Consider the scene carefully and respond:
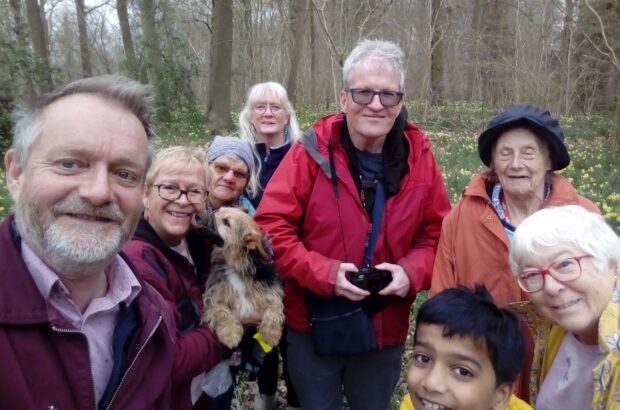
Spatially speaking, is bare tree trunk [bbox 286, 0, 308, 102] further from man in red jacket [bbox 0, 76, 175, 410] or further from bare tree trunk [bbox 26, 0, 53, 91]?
man in red jacket [bbox 0, 76, 175, 410]

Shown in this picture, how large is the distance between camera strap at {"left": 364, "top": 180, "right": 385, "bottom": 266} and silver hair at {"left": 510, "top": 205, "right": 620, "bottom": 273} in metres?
0.76

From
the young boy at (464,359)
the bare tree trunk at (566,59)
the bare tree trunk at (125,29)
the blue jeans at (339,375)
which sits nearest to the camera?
the young boy at (464,359)

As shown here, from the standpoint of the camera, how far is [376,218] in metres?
2.72

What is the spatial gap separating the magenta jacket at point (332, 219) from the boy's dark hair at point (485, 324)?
568mm

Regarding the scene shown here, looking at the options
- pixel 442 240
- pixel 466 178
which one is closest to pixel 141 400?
pixel 442 240

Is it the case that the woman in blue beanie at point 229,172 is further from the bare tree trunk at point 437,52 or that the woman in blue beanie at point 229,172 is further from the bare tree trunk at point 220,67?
the bare tree trunk at point 437,52

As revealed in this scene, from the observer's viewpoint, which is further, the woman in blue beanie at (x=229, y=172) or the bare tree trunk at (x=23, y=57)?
the bare tree trunk at (x=23, y=57)

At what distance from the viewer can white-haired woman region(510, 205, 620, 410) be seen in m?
1.97

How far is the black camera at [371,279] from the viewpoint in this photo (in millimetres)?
2664

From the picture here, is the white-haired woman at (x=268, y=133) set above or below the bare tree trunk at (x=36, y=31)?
below

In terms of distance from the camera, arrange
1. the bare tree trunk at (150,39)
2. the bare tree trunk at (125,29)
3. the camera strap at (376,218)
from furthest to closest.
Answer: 1. the bare tree trunk at (125,29)
2. the bare tree trunk at (150,39)
3. the camera strap at (376,218)

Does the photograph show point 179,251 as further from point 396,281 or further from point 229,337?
point 396,281

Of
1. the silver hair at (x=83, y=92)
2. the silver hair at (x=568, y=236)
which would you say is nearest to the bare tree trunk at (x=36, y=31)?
the silver hair at (x=83, y=92)

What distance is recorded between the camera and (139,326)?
1.79 metres
